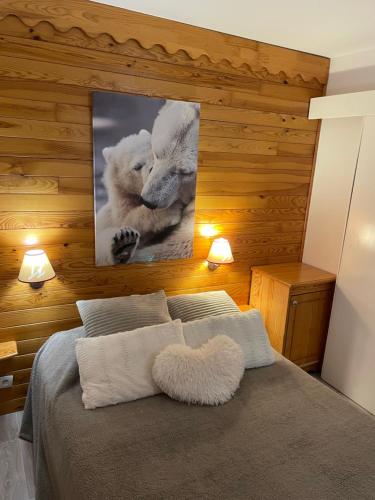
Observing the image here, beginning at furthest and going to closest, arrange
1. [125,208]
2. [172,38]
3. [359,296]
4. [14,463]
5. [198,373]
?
[359,296] → [125,208] → [172,38] → [14,463] → [198,373]

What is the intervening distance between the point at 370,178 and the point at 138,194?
1.55 meters

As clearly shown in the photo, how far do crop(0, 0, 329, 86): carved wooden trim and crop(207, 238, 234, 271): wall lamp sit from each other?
118cm

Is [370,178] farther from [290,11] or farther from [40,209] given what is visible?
[40,209]

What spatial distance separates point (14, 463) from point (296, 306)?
2.00m

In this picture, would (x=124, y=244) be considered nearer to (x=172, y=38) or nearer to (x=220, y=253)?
(x=220, y=253)

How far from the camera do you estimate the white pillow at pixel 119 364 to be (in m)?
1.72

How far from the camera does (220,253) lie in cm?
261

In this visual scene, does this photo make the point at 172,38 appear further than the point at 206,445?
Yes

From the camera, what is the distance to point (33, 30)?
1.92 m

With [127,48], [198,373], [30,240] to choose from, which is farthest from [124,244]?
[127,48]

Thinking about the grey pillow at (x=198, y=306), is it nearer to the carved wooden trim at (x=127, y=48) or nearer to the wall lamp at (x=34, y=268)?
the wall lamp at (x=34, y=268)

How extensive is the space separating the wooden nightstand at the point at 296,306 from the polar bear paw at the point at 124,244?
1027 millimetres

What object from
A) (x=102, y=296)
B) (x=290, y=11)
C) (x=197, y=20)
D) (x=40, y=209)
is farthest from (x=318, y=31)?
(x=102, y=296)

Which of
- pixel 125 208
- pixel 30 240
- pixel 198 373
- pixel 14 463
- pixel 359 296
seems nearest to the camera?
pixel 198 373
